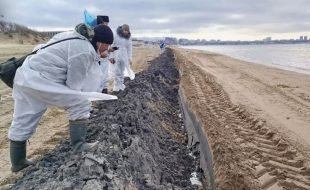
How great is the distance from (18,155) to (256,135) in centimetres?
422

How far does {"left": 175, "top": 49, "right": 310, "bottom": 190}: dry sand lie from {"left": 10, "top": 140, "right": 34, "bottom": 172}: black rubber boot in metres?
Answer: 2.34

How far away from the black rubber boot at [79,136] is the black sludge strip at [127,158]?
11cm

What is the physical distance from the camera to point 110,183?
12.5 feet

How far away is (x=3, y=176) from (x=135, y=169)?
5.69 ft

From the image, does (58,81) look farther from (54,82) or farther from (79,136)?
(79,136)

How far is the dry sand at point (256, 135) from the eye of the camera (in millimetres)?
5215

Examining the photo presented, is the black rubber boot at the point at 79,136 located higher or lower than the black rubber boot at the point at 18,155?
higher

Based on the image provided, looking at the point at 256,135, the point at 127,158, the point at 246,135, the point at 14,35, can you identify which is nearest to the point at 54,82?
the point at 127,158

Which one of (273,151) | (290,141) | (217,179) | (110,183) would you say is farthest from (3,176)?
(290,141)

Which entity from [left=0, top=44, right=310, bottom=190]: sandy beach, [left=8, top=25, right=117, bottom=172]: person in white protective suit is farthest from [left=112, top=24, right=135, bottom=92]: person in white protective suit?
[left=8, top=25, right=117, bottom=172]: person in white protective suit

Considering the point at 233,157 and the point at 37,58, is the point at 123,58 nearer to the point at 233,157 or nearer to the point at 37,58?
the point at 233,157

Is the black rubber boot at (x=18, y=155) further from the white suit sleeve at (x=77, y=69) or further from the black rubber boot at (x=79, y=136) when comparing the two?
the white suit sleeve at (x=77, y=69)

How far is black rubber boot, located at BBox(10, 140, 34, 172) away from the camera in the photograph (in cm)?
479

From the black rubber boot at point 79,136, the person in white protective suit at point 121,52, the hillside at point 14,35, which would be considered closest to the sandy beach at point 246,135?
the black rubber boot at point 79,136
